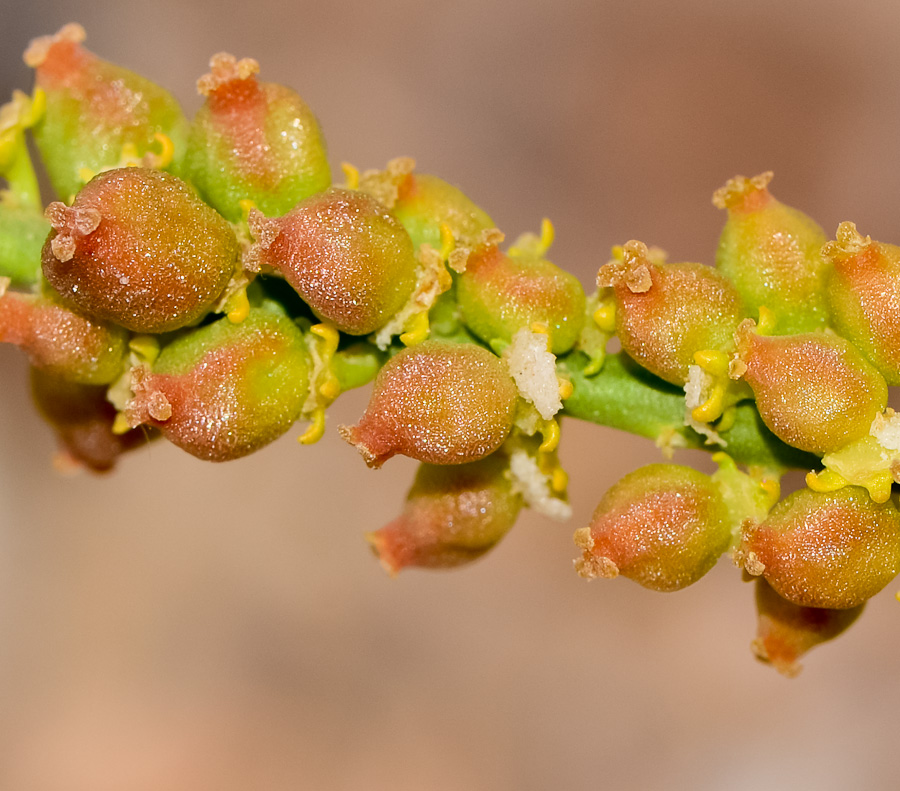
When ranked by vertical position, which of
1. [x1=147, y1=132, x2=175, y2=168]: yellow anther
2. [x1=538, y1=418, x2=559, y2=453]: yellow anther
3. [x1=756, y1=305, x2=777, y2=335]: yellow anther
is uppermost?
[x1=756, y1=305, x2=777, y2=335]: yellow anther

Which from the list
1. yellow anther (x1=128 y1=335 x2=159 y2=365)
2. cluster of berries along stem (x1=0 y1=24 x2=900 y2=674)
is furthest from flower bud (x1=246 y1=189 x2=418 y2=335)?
yellow anther (x1=128 y1=335 x2=159 y2=365)

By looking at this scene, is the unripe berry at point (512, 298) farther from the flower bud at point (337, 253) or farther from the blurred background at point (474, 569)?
the blurred background at point (474, 569)

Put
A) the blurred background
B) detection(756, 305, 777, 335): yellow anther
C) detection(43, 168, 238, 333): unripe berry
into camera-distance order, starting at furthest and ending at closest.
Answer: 1. the blurred background
2. detection(756, 305, 777, 335): yellow anther
3. detection(43, 168, 238, 333): unripe berry

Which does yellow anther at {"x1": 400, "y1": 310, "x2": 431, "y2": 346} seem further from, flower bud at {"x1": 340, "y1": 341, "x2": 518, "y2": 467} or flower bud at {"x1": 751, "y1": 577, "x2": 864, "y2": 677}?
flower bud at {"x1": 751, "y1": 577, "x2": 864, "y2": 677}

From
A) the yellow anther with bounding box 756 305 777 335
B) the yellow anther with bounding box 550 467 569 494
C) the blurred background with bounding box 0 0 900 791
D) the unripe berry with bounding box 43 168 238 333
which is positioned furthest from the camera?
the blurred background with bounding box 0 0 900 791

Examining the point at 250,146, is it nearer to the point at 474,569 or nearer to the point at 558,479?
the point at 558,479

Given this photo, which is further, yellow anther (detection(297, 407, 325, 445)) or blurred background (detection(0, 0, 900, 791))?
blurred background (detection(0, 0, 900, 791))

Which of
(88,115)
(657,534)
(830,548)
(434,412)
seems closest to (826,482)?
(830,548)
